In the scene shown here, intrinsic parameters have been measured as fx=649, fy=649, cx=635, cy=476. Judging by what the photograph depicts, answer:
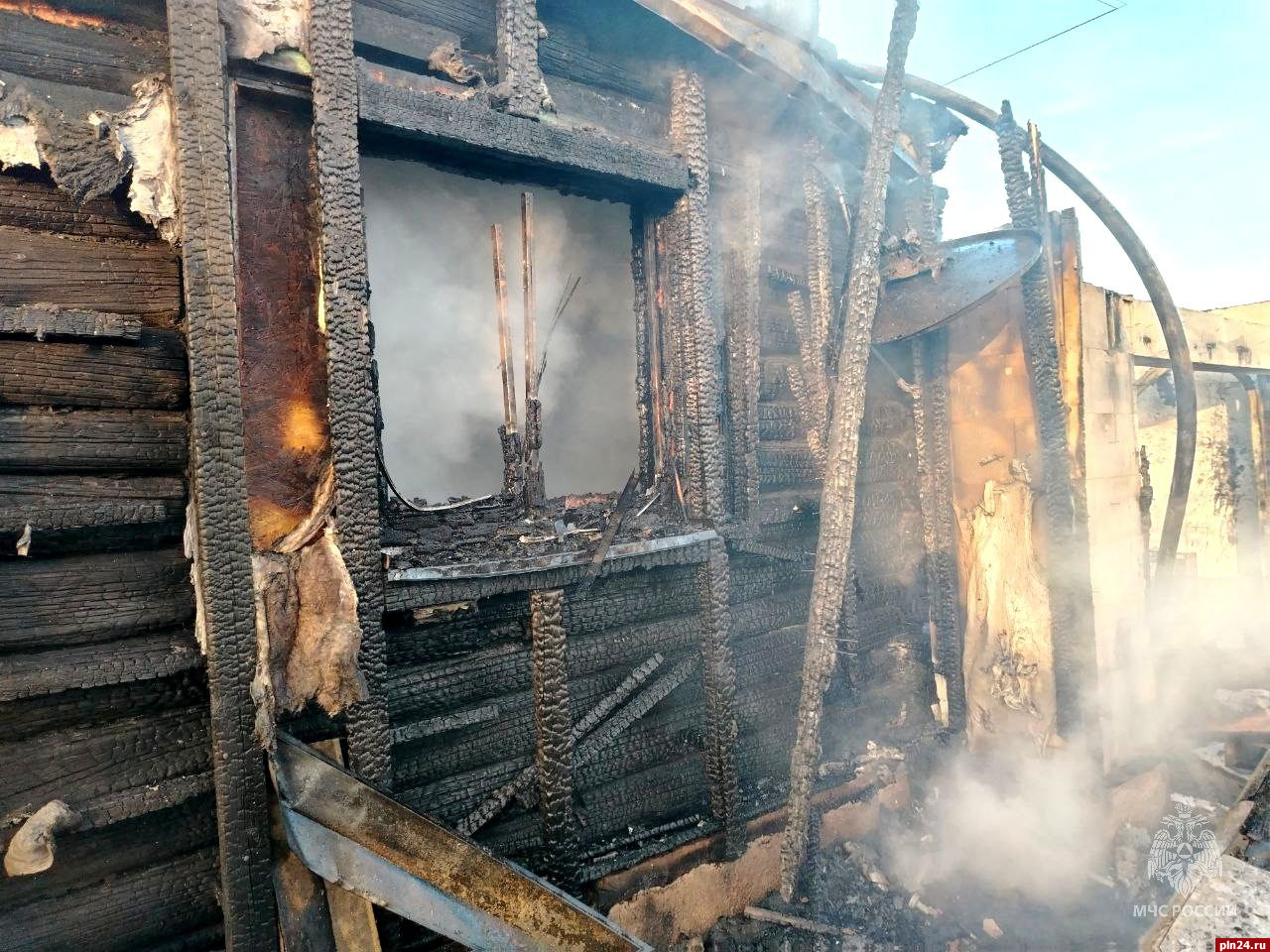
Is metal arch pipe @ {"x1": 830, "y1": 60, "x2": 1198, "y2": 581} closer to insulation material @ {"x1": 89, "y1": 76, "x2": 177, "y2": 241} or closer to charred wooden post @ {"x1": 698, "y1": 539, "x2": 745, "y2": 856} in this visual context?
charred wooden post @ {"x1": 698, "y1": 539, "x2": 745, "y2": 856}

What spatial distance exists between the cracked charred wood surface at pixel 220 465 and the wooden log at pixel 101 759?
0.17m

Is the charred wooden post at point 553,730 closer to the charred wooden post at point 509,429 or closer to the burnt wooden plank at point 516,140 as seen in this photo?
the charred wooden post at point 509,429

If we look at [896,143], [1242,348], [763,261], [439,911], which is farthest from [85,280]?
[1242,348]

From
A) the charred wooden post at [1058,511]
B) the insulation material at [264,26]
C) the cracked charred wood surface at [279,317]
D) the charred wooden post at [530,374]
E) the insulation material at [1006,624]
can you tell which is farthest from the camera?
the insulation material at [1006,624]

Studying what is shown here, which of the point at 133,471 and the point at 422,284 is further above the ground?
the point at 422,284

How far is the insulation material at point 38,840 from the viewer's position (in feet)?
7.30

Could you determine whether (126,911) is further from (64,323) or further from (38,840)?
(64,323)

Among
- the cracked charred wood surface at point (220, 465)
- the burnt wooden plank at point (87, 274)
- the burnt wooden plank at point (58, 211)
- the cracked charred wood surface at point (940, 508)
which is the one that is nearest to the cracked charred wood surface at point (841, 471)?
the cracked charred wood surface at point (940, 508)

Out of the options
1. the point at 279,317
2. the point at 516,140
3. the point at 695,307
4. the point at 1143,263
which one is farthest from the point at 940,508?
the point at 279,317

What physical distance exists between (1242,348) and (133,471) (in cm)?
1041

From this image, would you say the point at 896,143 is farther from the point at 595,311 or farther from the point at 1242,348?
the point at 1242,348

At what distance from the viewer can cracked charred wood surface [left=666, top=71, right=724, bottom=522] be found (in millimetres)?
3869

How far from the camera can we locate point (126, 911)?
2516 mm

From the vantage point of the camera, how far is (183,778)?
2.51 metres
